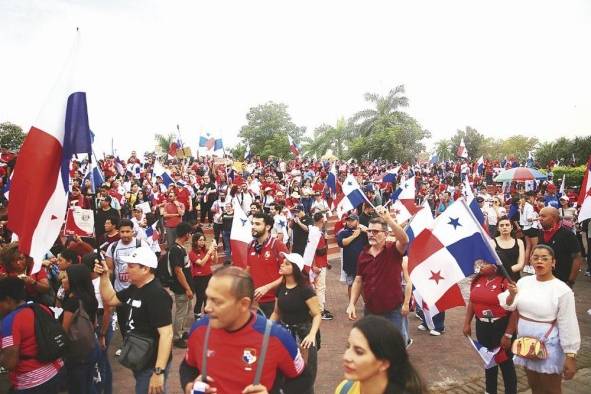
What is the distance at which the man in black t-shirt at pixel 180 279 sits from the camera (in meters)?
6.25

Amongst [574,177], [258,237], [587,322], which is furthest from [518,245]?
[574,177]

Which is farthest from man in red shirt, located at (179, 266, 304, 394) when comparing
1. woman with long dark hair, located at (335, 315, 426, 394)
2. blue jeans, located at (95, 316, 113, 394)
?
blue jeans, located at (95, 316, 113, 394)

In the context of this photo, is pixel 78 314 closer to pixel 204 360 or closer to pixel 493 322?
pixel 204 360

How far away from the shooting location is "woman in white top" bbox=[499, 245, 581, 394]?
12.1 ft

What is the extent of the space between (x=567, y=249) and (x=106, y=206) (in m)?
8.88

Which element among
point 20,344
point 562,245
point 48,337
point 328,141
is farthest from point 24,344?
point 328,141

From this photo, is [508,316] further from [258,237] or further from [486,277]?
[258,237]

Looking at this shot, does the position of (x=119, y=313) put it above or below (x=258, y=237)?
below

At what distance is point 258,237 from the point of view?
569 centimetres

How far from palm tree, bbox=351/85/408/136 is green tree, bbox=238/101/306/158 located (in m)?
13.5

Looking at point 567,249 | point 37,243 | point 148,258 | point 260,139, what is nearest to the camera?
point 37,243

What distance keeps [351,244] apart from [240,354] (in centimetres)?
579

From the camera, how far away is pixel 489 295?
14.7 feet

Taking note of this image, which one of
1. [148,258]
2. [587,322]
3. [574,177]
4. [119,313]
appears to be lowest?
[587,322]
